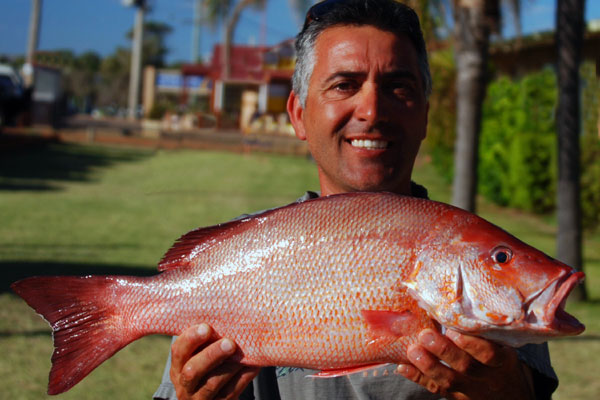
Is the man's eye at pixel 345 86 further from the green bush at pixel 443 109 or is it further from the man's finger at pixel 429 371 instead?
the green bush at pixel 443 109

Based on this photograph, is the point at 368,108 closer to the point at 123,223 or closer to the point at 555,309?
the point at 555,309

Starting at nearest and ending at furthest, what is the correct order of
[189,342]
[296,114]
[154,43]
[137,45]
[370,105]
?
[189,342] → [370,105] → [296,114] → [137,45] → [154,43]

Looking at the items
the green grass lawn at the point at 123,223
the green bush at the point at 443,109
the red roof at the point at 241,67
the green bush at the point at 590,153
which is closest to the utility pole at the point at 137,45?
the red roof at the point at 241,67

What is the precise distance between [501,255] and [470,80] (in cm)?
565

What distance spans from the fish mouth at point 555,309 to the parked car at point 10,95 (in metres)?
26.0

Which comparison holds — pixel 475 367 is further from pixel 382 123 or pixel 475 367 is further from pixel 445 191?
pixel 445 191

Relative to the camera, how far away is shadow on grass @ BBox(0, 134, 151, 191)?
49.4 ft

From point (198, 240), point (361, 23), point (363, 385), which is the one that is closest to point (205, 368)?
point (198, 240)

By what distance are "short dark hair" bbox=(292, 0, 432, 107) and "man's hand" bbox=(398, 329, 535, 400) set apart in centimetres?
97

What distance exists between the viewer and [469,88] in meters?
6.98

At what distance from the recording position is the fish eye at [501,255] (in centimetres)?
165

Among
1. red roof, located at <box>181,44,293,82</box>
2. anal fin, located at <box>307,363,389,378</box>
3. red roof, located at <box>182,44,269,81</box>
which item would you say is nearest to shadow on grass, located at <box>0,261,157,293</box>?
anal fin, located at <box>307,363,389,378</box>

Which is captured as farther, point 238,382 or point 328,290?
point 238,382

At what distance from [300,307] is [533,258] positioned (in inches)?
23.2
